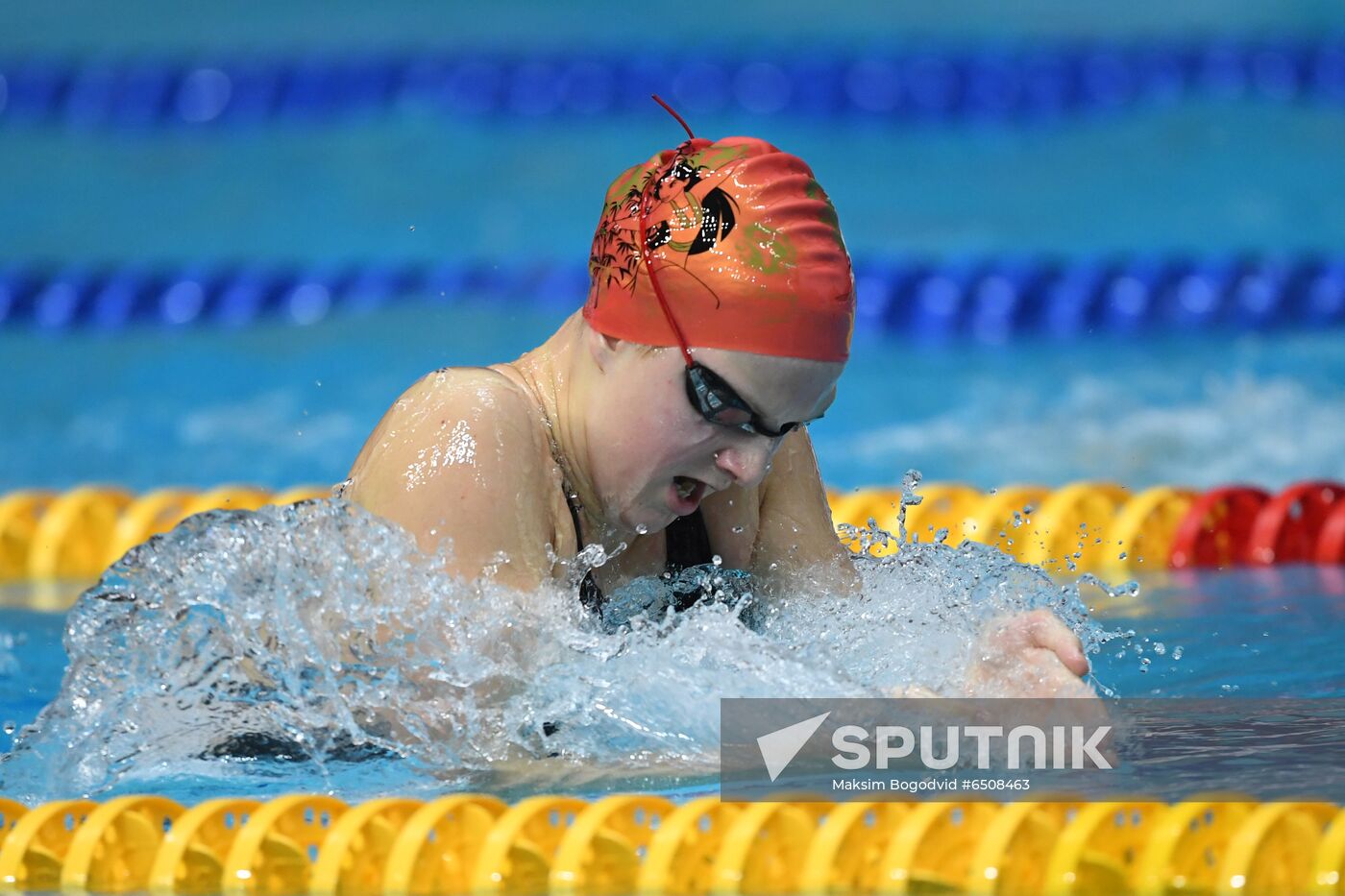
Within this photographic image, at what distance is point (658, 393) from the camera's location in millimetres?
2184

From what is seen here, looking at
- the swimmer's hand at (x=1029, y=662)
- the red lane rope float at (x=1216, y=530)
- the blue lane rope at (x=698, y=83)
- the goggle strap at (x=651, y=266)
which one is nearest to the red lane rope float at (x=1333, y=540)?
the red lane rope float at (x=1216, y=530)

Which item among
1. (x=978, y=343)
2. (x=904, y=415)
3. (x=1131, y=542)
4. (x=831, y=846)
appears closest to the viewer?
(x=831, y=846)

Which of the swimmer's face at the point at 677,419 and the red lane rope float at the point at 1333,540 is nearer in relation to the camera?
the swimmer's face at the point at 677,419

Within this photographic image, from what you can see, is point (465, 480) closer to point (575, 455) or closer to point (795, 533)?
point (575, 455)

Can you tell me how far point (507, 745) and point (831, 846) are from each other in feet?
1.67

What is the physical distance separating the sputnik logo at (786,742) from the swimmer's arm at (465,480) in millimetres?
380

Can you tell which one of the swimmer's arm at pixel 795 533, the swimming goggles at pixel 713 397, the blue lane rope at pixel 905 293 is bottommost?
the swimmer's arm at pixel 795 533

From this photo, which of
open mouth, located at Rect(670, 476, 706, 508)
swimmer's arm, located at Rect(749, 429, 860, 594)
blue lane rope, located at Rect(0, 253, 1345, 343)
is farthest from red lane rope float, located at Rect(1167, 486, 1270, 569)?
blue lane rope, located at Rect(0, 253, 1345, 343)

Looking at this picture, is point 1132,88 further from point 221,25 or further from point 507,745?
point 507,745

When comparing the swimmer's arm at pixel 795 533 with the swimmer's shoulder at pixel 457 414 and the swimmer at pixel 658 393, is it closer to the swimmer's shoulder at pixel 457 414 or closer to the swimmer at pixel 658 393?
the swimmer at pixel 658 393

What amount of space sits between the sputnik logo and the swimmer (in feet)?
0.88

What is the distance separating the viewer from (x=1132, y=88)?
8.66 metres

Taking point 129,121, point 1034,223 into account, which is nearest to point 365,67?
point 129,121

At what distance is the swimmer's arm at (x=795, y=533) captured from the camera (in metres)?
2.60
